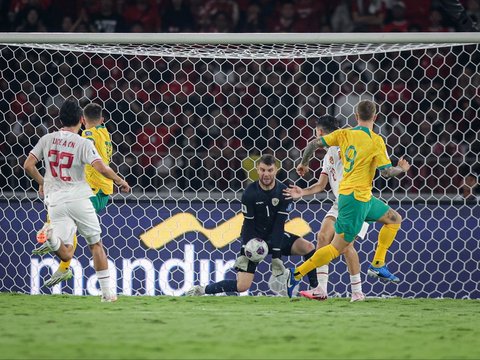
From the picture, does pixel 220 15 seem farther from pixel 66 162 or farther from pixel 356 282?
pixel 66 162

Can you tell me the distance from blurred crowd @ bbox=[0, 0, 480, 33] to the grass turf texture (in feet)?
18.6

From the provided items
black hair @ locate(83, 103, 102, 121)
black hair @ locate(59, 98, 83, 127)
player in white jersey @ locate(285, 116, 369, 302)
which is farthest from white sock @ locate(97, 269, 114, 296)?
player in white jersey @ locate(285, 116, 369, 302)

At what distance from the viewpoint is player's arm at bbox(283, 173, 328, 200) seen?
8.20m

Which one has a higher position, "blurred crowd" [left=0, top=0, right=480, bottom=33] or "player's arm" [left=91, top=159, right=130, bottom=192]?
"blurred crowd" [left=0, top=0, right=480, bottom=33]

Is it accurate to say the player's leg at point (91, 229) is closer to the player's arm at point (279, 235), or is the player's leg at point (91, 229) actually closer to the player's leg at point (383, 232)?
the player's arm at point (279, 235)

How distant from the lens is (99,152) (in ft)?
28.4

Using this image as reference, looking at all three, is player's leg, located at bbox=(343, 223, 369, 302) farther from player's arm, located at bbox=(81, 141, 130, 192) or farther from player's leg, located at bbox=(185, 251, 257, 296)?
player's arm, located at bbox=(81, 141, 130, 192)

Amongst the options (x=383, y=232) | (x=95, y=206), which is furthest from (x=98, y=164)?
(x=383, y=232)

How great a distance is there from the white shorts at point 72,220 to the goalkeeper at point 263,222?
1392mm

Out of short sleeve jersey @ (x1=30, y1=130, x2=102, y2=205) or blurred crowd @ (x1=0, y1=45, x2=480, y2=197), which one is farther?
blurred crowd @ (x1=0, y1=45, x2=480, y2=197)

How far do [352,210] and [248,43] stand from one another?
1990mm

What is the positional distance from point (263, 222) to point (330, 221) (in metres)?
0.58

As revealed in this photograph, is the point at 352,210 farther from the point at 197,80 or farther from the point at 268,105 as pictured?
the point at 197,80

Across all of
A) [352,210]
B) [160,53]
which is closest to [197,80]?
[160,53]
